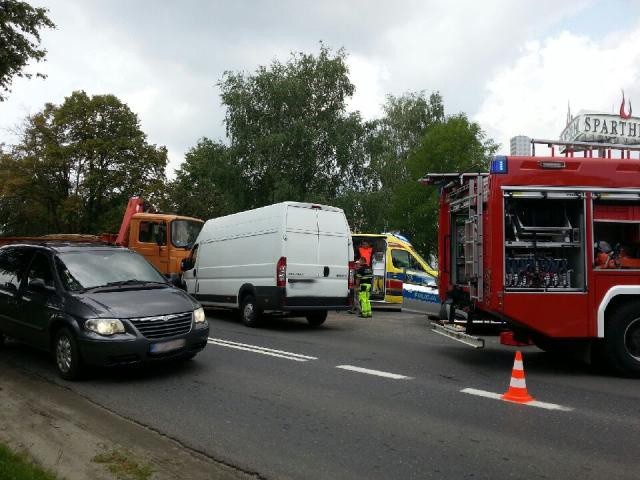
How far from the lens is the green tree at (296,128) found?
32.5m

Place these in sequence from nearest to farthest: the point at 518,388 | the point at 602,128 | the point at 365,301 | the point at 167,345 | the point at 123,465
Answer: the point at 123,465
the point at 518,388
the point at 167,345
the point at 602,128
the point at 365,301

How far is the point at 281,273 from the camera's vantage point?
11.7m

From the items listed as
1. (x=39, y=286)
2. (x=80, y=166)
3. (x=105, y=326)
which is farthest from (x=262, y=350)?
(x=80, y=166)

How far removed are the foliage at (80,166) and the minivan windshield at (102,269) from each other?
3371cm

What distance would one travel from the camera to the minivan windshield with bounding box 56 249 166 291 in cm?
759

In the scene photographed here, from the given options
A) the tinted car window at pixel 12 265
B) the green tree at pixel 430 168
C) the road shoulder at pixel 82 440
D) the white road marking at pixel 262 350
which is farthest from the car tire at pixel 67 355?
the green tree at pixel 430 168

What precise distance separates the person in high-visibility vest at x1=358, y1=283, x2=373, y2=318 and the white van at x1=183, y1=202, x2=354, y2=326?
232 cm

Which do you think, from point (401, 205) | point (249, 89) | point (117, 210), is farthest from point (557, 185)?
point (117, 210)

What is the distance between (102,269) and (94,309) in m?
1.20

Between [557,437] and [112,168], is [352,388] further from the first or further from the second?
[112,168]

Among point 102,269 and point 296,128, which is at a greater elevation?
point 296,128

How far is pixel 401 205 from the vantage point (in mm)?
40375

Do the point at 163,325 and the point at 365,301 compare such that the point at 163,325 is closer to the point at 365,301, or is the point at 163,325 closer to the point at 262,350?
the point at 262,350

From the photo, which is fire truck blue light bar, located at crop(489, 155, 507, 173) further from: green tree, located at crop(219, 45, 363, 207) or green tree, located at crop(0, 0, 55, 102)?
green tree, located at crop(219, 45, 363, 207)
